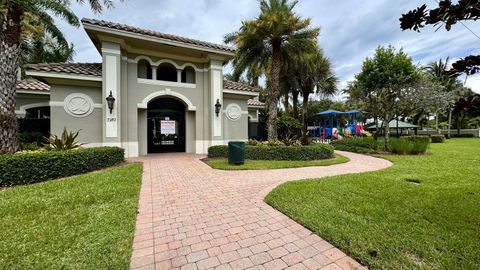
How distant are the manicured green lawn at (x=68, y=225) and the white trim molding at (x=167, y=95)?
21.3 ft

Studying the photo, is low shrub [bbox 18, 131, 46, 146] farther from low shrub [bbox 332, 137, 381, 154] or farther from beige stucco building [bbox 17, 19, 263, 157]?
low shrub [bbox 332, 137, 381, 154]

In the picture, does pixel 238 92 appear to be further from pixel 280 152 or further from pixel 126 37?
pixel 126 37

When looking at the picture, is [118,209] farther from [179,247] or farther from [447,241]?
[447,241]

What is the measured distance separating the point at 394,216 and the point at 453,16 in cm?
321

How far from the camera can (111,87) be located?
10.5 m

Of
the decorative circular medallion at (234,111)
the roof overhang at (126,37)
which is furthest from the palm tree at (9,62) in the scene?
the decorative circular medallion at (234,111)

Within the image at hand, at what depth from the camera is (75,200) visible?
15.4ft

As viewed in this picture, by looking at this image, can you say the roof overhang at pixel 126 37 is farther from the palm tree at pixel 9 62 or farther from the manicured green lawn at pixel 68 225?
the manicured green lawn at pixel 68 225

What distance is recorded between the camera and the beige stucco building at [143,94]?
33.6 ft

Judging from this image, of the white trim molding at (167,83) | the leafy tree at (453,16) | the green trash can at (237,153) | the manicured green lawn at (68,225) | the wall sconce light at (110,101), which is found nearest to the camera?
the leafy tree at (453,16)

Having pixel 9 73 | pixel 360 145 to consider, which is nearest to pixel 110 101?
pixel 9 73

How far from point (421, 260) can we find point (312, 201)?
2.13 m

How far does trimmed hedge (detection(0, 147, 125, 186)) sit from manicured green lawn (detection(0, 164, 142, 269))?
34.1 inches

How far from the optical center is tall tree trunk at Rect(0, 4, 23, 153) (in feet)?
24.1
